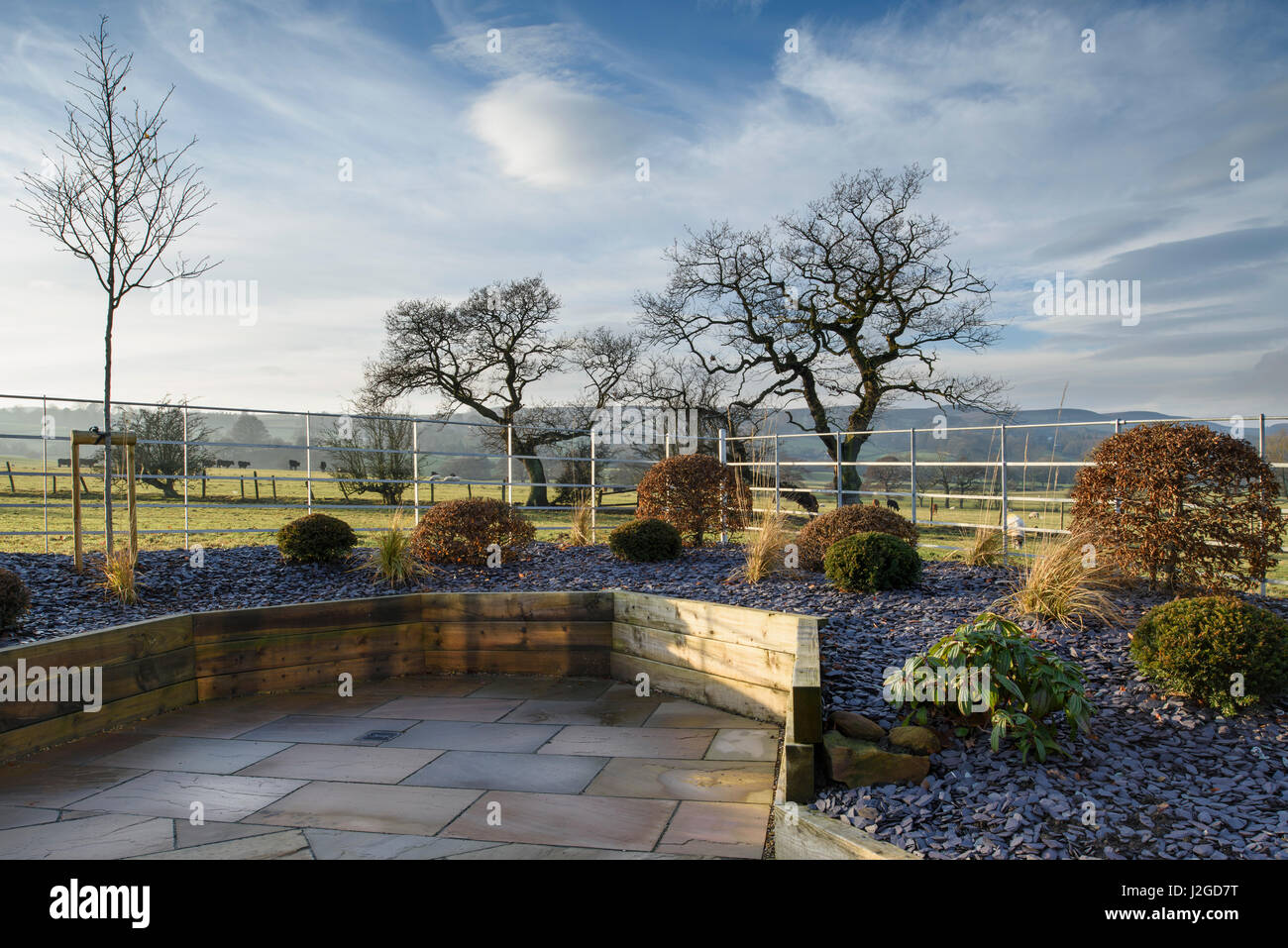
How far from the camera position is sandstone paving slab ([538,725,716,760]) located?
3713 mm

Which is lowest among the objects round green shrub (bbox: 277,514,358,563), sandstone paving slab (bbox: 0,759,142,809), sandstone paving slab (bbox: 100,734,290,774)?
sandstone paving slab (bbox: 100,734,290,774)

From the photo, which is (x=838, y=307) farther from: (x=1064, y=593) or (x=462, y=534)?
(x=1064, y=593)

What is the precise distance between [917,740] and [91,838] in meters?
3.12

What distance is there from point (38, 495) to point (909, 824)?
21.7 metres

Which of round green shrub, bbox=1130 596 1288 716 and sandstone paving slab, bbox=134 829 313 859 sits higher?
round green shrub, bbox=1130 596 1288 716

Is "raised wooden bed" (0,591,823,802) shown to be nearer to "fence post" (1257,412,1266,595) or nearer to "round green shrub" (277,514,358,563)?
"round green shrub" (277,514,358,563)

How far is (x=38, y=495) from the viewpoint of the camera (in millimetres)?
17594

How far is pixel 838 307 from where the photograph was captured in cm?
1734

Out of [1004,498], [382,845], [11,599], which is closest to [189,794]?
[382,845]

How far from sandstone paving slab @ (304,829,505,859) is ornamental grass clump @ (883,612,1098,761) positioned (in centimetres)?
178

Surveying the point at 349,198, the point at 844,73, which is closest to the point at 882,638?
the point at 844,73

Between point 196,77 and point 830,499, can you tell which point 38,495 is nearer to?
point 196,77

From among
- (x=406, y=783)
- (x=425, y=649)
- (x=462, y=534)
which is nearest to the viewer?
(x=406, y=783)

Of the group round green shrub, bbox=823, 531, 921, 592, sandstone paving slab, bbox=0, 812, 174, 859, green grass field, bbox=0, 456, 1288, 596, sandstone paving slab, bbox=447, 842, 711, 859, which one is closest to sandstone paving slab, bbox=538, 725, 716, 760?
sandstone paving slab, bbox=447, 842, 711, 859
